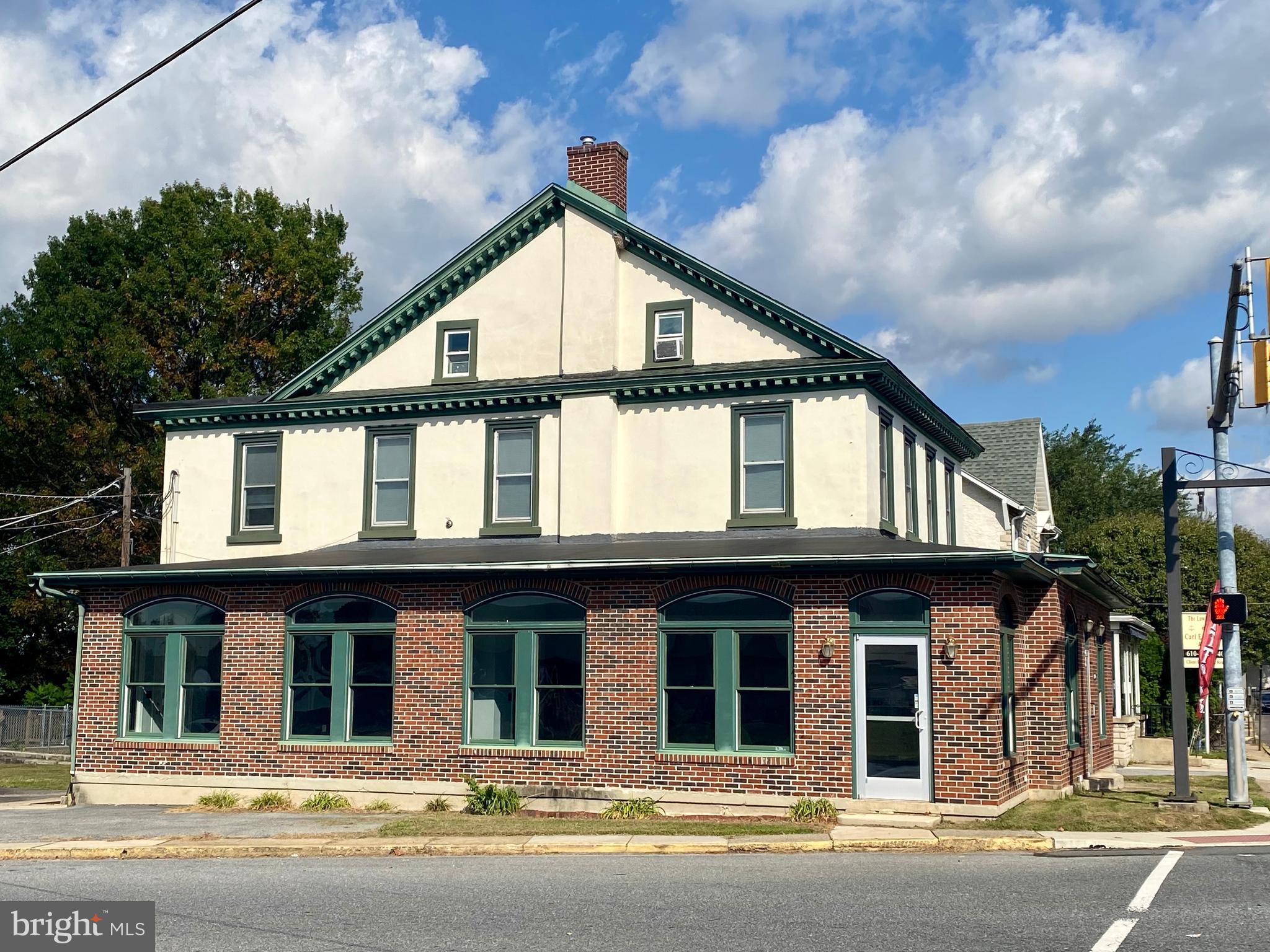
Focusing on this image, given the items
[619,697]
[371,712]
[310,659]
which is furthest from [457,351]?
[619,697]

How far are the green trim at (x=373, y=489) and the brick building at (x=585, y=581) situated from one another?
0.21ft

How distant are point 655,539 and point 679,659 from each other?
3062 mm

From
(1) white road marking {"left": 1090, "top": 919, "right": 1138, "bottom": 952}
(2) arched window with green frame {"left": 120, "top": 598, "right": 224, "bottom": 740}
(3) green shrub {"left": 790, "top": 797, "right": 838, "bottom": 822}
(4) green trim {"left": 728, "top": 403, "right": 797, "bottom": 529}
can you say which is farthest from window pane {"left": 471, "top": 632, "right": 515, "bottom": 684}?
(1) white road marking {"left": 1090, "top": 919, "right": 1138, "bottom": 952}

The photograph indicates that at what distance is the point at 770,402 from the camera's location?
2305cm

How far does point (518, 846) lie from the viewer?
16703 millimetres

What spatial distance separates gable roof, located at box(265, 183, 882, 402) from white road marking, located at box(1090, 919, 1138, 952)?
46.3 feet

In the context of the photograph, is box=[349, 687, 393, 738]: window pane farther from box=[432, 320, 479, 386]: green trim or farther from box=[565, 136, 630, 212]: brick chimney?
box=[565, 136, 630, 212]: brick chimney

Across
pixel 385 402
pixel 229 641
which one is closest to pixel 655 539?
pixel 385 402

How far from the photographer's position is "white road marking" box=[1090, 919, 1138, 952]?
989 cm

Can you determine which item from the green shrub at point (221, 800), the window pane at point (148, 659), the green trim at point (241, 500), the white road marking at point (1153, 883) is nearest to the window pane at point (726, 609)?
the white road marking at point (1153, 883)

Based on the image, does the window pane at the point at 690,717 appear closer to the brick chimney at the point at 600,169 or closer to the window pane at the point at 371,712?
the window pane at the point at 371,712

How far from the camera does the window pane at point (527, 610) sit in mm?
21469

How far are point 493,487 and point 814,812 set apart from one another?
8.95m

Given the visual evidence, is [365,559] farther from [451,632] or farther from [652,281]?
[652,281]
